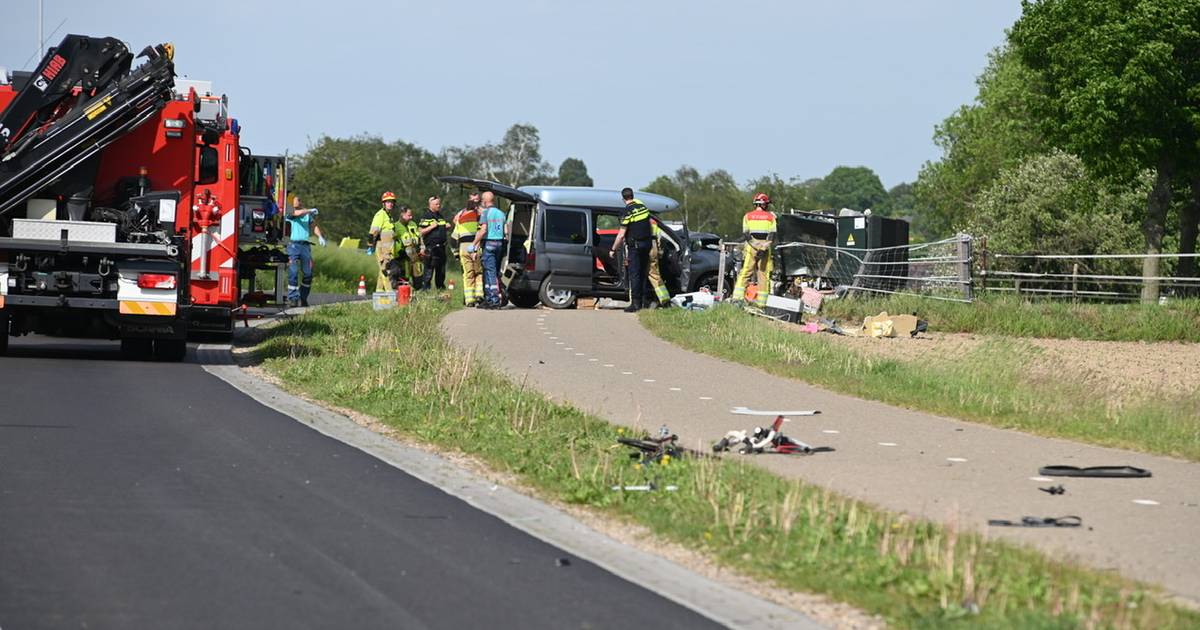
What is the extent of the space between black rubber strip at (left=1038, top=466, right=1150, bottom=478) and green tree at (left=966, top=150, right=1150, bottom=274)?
51.7 m

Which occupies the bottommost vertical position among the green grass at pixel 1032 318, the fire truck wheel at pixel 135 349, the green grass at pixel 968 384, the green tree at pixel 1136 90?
the fire truck wheel at pixel 135 349

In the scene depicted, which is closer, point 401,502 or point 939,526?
point 939,526

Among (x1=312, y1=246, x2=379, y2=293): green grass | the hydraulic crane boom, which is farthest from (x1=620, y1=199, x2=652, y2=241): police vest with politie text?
(x1=312, y1=246, x2=379, y2=293): green grass

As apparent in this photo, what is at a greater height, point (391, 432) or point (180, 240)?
point (180, 240)

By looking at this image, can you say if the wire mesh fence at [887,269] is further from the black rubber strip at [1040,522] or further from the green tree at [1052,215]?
the green tree at [1052,215]

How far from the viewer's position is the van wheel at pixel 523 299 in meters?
27.9

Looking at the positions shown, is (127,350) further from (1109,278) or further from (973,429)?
(1109,278)

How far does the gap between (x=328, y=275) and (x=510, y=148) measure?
6546cm

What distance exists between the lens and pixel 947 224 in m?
93.6

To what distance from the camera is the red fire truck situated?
17.3 meters

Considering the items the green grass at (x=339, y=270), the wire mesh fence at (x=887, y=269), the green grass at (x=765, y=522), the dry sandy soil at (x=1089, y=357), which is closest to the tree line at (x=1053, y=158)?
the wire mesh fence at (x=887, y=269)

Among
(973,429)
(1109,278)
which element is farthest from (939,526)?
(1109,278)

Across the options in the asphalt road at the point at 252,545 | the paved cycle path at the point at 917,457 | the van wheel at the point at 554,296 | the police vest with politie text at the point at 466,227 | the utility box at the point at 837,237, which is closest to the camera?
the asphalt road at the point at 252,545

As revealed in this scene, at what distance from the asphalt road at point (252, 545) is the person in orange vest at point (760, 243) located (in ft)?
45.3
